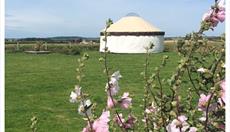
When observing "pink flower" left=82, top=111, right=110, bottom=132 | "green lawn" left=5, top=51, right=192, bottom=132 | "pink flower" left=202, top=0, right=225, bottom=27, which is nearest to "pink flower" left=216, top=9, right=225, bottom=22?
"pink flower" left=202, top=0, right=225, bottom=27

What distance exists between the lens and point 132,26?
27641mm

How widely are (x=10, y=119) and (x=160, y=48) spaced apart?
69.6 feet

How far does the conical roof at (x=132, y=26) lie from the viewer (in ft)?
88.5

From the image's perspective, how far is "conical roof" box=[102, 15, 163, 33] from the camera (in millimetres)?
26969

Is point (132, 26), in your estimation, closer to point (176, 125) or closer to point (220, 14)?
point (220, 14)

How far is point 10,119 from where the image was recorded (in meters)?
6.96

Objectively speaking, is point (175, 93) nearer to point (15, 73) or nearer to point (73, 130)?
point (73, 130)

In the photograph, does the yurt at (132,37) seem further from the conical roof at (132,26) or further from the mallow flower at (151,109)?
the mallow flower at (151,109)

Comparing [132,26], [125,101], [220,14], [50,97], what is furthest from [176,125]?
[132,26]

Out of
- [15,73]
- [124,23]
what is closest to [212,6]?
[15,73]

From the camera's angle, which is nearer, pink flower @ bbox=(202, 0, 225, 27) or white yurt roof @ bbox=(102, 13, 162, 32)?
pink flower @ bbox=(202, 0, 225, 27)

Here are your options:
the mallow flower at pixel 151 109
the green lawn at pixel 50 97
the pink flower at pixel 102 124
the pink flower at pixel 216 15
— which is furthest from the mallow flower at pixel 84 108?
the green lawn at pixel 50 97

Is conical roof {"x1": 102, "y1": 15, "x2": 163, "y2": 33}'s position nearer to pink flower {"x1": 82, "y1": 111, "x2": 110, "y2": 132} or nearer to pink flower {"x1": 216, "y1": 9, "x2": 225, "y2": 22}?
pink flower {"x1": 216, "y1": 9, "x2": 225, "y2": 22}

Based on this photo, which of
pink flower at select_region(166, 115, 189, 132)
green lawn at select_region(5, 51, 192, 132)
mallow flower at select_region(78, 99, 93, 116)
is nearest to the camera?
pink flower at select_region(166, 115, 189, 132)
